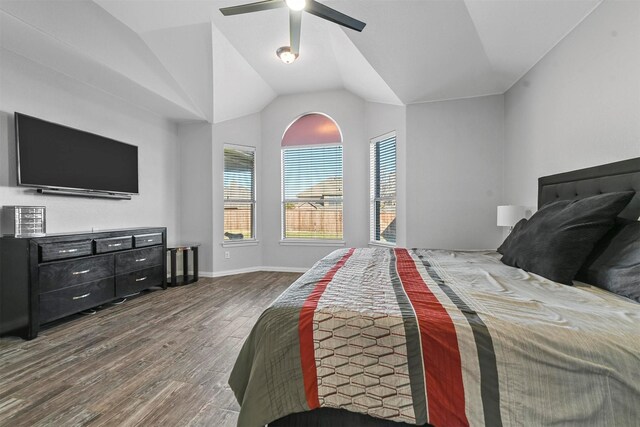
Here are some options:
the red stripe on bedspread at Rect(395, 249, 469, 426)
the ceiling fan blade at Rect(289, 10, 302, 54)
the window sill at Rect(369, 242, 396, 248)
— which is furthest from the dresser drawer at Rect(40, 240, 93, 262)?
the window sill at Rect(369, 242, 396, 248)

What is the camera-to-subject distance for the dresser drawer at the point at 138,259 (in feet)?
10.9

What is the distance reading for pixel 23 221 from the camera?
8.36 feet

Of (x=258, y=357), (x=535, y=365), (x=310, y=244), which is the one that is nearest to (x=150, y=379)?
(x=258, y=357)

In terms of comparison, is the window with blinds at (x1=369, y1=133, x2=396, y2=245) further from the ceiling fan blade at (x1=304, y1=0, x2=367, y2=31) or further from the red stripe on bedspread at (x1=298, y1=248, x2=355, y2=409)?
the red stripe on bedspread at (x1=298, y1=248, x2=355, y2=409)

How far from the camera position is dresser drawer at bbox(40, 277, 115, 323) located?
2523 millimetres

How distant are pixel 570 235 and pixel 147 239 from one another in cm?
422

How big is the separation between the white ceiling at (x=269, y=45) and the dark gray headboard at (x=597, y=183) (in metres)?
1.21

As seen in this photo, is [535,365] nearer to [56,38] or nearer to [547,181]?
[547,181]

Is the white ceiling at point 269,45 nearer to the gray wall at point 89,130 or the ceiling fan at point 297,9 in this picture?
the gray wall at point 89,130

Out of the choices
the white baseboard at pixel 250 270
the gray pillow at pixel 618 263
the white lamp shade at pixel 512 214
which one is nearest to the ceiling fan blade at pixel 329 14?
the gray pillow at pixel 618 263

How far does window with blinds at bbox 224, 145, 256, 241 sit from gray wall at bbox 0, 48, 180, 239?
807mm

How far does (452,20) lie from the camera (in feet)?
8.63

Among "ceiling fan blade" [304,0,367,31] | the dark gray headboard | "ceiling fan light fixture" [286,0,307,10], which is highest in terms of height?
"ceiling fan blade" [304,0,367,31]

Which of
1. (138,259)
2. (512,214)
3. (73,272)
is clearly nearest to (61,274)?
(73,272)
